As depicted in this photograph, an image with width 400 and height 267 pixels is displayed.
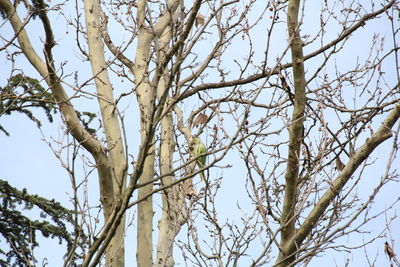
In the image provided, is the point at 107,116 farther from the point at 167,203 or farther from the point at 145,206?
the point at 167,203

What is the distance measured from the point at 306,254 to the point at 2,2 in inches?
146

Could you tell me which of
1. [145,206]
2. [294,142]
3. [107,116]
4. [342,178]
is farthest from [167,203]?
[342,178]

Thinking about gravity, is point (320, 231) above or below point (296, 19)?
below

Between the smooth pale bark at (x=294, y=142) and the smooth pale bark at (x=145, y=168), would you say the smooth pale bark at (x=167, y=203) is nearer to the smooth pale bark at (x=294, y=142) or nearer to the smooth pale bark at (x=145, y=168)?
the smooth pale bark at (x=145, y=168)

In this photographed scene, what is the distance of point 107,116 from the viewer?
5844 mm

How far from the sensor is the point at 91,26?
6105 mm

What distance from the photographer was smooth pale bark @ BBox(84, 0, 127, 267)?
5.31 meters

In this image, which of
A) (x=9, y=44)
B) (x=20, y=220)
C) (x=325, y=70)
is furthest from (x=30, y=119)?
(x=325, y=70)

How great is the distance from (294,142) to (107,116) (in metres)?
2.09

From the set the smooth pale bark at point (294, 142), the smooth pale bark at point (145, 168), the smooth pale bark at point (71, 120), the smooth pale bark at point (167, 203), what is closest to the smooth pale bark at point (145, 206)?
the smooth pale bark at point (145, 168)

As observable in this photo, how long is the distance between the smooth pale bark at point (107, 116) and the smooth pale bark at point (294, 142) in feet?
5.18

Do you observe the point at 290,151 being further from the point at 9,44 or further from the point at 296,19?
the point at 9,44

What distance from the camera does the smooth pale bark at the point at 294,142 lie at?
4.75 m

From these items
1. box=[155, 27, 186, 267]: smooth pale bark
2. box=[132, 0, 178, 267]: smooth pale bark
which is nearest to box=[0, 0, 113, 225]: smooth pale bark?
box=[132, 0, 178, 267]: smooth pale bark
